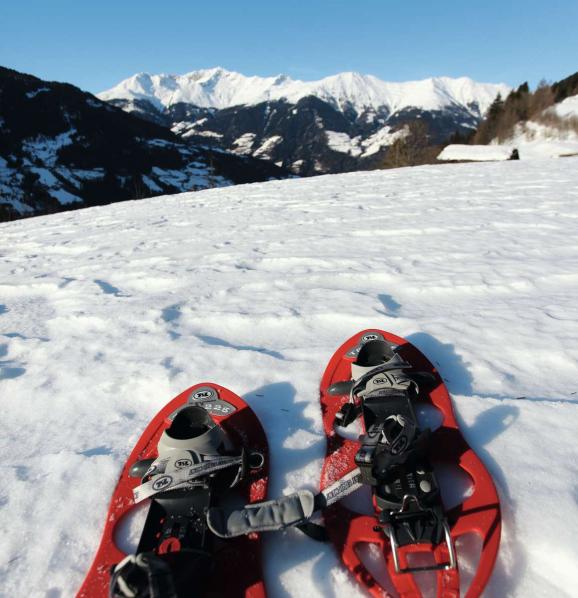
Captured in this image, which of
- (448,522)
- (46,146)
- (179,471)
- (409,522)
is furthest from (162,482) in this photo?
(46,146)

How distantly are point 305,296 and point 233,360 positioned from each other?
1252mm

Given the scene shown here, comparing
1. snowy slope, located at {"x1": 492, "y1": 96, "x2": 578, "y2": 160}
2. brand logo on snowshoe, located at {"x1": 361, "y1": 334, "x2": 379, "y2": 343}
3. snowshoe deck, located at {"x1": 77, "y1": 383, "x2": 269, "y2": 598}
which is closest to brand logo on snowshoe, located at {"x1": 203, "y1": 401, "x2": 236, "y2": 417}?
snowshoe deck, located at {"x1": 77, "y1": 383, "x2": 269, "y2": 598}

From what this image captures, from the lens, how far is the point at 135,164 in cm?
10862

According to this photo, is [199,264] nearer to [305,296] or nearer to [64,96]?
[305,296]

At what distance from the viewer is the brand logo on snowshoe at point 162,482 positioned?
168 centimetres

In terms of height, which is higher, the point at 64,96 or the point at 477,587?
the point at 64,96

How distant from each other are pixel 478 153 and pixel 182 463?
105ft

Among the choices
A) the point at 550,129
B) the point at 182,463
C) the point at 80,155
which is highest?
the point at 550,129

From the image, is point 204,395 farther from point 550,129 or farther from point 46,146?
point 46,146

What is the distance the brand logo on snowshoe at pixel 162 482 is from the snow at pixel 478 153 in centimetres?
2939

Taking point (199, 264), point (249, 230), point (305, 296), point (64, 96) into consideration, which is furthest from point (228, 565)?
point (64, 96)

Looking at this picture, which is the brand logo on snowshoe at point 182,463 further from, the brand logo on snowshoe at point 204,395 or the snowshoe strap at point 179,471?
the brand logo on snowshoe at point 204,395

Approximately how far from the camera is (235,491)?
A: 1906mm

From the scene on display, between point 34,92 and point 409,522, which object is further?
point 34,92
